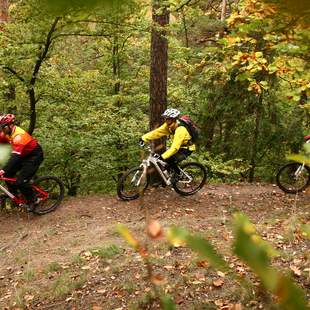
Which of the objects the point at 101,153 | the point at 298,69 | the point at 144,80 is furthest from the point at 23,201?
the point at 144,80

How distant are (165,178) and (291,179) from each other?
2865mm

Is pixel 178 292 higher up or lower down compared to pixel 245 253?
lower down

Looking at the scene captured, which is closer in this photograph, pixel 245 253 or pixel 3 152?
pixel 245 253

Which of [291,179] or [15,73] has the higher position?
[15,73]

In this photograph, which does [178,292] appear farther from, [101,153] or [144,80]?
[144,80]

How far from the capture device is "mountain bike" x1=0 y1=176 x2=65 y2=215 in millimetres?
8578

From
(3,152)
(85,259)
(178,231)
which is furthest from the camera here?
(85,259)

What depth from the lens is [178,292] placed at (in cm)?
533

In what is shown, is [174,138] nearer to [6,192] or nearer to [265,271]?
[6,192]

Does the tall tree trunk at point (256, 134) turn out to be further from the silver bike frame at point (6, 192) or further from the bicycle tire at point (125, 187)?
the silver bike frame at point (6, 192)

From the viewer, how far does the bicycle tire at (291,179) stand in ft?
32.2

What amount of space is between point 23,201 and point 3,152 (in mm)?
8204

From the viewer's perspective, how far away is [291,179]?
996 centimetres

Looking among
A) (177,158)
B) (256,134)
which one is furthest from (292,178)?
(256,134)
